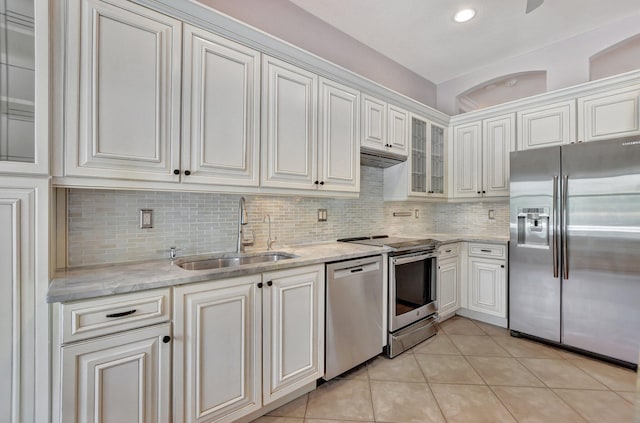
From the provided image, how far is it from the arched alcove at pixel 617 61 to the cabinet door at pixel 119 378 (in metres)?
4.54

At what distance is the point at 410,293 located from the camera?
8.86ft

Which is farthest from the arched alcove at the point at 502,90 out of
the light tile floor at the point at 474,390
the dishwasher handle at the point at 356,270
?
the light tile floor at the point at 474,390

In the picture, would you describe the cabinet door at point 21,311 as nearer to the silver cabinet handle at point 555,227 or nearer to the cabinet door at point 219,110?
the cabinet door at point 219,110

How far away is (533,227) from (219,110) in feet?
9.60

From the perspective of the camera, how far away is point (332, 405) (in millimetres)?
1873

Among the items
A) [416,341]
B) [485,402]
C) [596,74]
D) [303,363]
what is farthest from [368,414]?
[596,74]

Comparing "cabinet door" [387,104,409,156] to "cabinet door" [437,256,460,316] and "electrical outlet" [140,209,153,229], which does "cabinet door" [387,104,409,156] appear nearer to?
"cabinet door" [437,256,460,316]

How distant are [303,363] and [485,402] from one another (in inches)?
48.3

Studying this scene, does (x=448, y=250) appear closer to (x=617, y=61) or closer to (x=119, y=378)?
(x=617, y=61)

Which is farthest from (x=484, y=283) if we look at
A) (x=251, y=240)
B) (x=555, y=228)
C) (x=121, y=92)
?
(x=121, y=92)

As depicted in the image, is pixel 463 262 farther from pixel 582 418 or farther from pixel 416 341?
pixel 582 418

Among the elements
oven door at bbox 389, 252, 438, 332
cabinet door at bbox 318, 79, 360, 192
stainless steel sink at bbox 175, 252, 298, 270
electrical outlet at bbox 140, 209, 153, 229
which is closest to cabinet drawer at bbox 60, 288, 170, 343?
stainless steel sink at bbox 175, 252, 298, 270

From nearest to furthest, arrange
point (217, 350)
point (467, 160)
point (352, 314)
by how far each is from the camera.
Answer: point (217, 350) < point (352, 314) < point (467, 160)

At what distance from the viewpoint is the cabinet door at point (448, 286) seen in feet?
10.1
